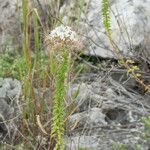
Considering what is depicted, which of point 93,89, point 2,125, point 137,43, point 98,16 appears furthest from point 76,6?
point 2,125

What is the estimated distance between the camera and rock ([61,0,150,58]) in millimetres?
4000

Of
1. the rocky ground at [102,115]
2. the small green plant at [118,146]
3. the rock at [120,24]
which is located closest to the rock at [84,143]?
the rocky ground at [102,115]

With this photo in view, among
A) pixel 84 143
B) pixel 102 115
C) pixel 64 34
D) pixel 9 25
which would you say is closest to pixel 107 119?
pixel 102 115

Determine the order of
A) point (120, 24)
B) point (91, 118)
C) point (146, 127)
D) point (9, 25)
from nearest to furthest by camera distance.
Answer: point (146, 127), point (91, 118), point (120, 24), point (9, 25)

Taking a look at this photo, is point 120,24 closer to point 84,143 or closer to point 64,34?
point 84,143

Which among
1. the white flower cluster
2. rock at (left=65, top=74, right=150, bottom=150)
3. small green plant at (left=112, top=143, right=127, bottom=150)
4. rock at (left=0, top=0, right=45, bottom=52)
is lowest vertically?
small green plant at (left=112, top=143, right=127, bottom=150)

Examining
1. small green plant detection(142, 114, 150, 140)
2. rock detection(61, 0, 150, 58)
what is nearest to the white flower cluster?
small green plant detection(142, 114, 150, 140)

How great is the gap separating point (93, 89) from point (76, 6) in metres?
0.95

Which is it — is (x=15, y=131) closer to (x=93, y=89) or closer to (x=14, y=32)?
(x=93, y=89)

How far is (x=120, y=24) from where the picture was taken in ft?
13.5

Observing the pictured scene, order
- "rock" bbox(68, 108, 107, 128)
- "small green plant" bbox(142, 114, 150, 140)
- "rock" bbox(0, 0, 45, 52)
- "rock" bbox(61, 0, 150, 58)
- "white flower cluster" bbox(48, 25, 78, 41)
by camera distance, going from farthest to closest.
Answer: "rock" bbox(0, 0, 45, 52) → "rock" bbox(61, 0, 150, 58) → "rock" bbox(68, 108, 107, 128) → "small green plant" bbox(142, 114, 150, 140) → "white flower cluster" bbox(48, 25, 78, 41)

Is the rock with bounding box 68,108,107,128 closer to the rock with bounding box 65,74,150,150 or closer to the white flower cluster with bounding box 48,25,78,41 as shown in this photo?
the rock with bounding box 65,74,150,150

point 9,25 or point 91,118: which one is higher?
point 9,25

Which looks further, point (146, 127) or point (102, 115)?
point (102, 115)
